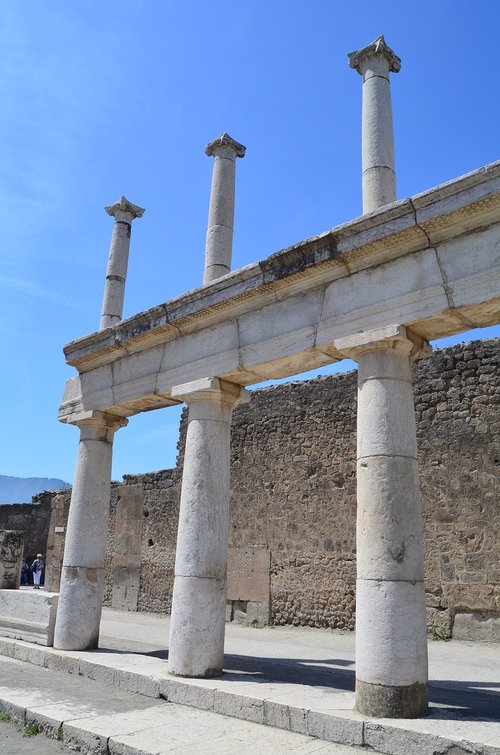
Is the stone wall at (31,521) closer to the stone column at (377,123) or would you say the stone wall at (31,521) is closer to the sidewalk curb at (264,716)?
the sidewalk curb at (264,716)

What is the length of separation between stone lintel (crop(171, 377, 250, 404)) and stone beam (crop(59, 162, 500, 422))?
11cm

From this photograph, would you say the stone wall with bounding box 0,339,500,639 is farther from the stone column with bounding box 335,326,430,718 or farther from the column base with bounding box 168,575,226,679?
the stone column with bounding box 335,326,430,718

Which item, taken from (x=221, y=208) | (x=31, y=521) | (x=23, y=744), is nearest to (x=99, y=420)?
(x=221, y=208)

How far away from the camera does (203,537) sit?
650 centimetres

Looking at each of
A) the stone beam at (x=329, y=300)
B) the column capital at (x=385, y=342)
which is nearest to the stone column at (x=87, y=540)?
the stone beam at (x=329, y=300)

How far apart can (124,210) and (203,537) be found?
5.37 meters

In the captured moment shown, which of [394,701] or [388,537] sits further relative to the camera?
[388,537]

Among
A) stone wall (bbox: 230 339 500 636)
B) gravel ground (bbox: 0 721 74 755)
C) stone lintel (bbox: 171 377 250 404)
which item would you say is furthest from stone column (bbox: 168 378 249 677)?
stone wall (bbox: 230 339 500 636)

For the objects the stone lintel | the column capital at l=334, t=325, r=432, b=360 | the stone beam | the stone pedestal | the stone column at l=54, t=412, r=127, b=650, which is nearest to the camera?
the stone beam

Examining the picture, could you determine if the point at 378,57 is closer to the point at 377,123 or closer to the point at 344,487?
the point at 377,123

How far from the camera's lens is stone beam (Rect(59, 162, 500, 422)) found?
502 cm

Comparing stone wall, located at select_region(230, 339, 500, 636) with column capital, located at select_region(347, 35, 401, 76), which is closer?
column capital, located at select_region(347, 35, 401, 76)

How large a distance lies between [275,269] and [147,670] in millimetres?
4334

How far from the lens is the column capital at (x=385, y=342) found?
5.32m
